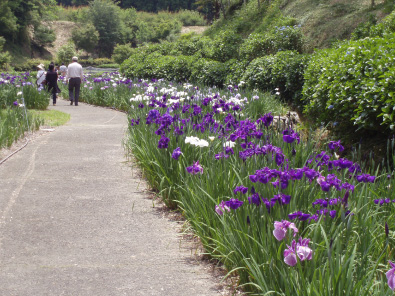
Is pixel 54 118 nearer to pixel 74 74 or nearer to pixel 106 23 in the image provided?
pixel 74 74

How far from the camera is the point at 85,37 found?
56500 millimetres

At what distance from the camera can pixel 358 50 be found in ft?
19.1

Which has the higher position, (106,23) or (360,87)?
(106,23)

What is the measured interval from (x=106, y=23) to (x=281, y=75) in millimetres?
57971

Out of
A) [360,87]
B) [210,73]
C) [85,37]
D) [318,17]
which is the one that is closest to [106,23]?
[85,37]

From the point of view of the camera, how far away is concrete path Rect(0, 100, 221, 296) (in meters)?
2.81

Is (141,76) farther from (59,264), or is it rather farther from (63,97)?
(59,264)

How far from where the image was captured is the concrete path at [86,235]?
9.22 ft

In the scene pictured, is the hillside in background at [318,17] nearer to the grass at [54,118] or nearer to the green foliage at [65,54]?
the grass at [54,118]

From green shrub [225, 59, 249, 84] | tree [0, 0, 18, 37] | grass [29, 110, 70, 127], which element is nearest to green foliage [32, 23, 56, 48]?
tree [0, 0, 18, 37]

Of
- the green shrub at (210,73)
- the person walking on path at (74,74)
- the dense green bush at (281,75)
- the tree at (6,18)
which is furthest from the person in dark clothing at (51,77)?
the tree at (6,18)

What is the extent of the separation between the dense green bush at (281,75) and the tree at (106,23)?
182 ft

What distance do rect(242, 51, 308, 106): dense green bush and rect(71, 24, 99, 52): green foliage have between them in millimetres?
49462

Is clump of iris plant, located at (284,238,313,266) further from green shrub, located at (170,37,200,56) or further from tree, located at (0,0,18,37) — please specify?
tree, located at (0,0,18,37)
